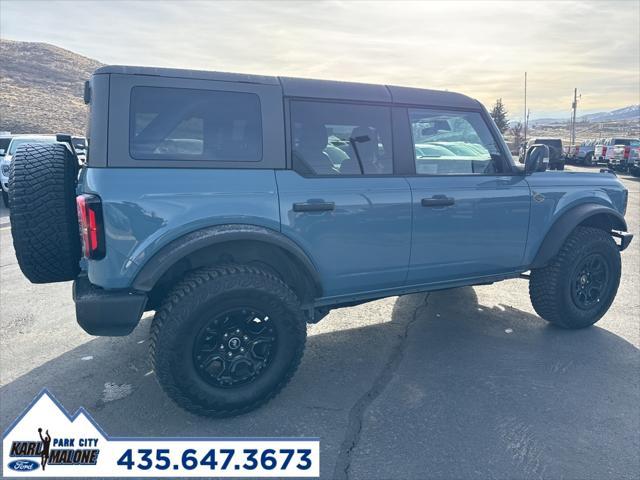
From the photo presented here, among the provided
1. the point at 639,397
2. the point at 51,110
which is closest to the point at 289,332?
the point at 639,397

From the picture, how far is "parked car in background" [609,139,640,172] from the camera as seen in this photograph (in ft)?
65.0

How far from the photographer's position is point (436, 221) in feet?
11.2

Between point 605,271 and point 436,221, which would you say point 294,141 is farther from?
point 605,271

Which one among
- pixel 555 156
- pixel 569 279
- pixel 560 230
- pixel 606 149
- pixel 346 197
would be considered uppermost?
pixel 606 149

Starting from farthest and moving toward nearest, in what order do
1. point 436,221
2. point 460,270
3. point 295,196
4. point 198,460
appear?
point 460,270, point 436,221, point 295,196, point 198,460

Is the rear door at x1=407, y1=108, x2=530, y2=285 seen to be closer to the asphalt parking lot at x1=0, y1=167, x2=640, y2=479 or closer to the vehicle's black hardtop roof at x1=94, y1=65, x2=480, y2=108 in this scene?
the vehicle's black hardtop roof at x1=94, y1=65, x2=480, y2=108

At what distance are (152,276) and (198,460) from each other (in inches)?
42.2

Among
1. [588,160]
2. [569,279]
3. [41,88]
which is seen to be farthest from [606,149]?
[41,88]

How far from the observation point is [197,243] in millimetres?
2654

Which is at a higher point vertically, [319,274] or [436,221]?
[436,221]

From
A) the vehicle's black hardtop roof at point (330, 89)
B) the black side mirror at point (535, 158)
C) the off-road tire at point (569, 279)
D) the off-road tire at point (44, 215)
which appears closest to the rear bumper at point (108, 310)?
the off-road tire at point (44, 215)

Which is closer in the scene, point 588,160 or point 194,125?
point 194,125

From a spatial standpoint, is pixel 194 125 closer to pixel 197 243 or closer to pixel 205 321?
pixel 197 243

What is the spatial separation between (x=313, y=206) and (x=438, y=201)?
1.01 metres
